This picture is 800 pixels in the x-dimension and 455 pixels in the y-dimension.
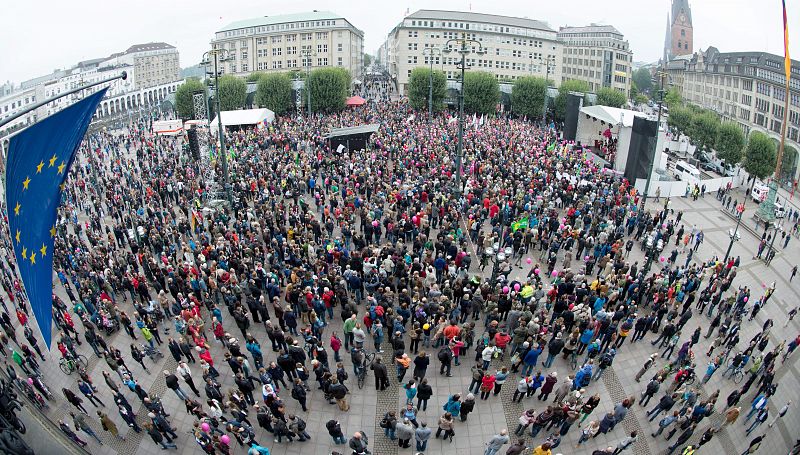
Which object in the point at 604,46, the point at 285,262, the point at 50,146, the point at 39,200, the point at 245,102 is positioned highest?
the point at 604,46

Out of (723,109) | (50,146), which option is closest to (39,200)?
(50,146)

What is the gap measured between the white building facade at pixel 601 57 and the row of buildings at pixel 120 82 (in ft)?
296

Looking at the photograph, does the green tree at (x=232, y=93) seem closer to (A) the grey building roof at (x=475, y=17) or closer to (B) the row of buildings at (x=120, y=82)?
(A) the grey building roof at (x=475, y=17)

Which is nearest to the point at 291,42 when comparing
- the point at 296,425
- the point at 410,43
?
the point at 410,43

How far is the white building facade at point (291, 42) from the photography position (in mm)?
81750

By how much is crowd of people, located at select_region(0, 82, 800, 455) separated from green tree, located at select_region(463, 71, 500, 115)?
32764mm

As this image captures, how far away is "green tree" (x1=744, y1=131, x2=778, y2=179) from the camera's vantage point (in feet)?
115

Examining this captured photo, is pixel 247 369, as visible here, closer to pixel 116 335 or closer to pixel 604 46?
pixel 116 335

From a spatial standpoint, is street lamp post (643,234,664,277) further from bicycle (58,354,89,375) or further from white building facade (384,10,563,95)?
white building facade (384,10,563,95)

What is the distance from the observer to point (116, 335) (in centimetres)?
1401

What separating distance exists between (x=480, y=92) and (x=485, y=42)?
3389 cm

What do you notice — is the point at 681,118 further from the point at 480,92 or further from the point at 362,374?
the point at 362,374

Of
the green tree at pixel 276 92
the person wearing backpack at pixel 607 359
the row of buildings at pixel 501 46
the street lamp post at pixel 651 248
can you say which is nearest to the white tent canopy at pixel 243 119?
the green tree at pixel 276 92

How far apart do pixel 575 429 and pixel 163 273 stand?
45.2ft
